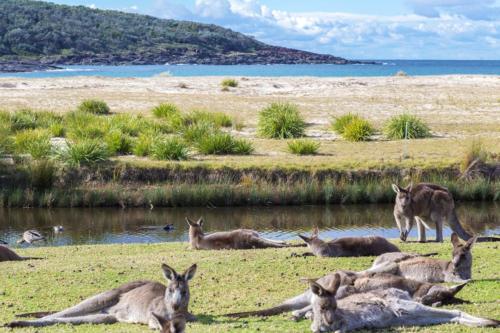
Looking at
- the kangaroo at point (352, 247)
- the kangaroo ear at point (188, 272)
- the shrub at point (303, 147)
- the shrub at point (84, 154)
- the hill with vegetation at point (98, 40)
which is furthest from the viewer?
the hill with vegetation at point (98, 40)

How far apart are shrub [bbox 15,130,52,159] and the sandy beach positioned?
5.41 meters

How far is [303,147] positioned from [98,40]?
141 m

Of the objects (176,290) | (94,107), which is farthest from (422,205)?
(94,107)

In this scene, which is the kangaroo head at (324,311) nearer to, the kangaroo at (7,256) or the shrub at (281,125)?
the kangaroo at (7,256)

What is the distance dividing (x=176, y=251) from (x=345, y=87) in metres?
42.4

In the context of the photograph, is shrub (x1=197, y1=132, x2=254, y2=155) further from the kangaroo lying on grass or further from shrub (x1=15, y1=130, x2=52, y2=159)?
the kangaroo lying on grass

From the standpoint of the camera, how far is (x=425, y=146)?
31.1 m

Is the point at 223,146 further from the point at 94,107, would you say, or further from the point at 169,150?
the point at 94,107

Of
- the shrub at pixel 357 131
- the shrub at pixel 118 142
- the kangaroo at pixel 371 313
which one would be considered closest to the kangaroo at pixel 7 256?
the kangaroo at pixel 371 313

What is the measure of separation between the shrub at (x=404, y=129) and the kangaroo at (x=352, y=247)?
20.1 m

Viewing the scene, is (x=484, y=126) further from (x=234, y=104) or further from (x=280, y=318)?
(x=280, y=318)

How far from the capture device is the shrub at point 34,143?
27734mm

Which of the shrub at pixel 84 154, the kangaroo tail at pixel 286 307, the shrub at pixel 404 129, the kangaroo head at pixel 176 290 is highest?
the kangaroo head at pixel 176 290

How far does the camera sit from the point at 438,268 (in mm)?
11258
